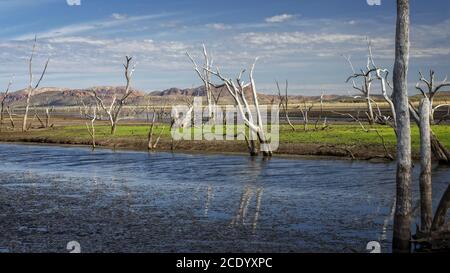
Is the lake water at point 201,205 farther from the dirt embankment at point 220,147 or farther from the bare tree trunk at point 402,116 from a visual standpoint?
the dirt embankment at point 220,147

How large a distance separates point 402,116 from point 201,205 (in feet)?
31.1

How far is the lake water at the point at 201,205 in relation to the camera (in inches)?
602

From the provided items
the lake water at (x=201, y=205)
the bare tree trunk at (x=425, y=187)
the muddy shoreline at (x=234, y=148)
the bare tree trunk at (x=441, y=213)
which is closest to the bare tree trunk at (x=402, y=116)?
the bare tree trunk at (x=441, y=213)

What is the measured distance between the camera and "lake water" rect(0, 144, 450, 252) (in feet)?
50.1

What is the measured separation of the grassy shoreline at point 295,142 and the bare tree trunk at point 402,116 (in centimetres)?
1925

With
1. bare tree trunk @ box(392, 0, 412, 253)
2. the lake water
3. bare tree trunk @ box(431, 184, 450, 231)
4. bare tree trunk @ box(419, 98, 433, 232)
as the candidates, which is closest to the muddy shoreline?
the lake water

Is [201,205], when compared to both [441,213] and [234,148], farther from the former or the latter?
[234,148]

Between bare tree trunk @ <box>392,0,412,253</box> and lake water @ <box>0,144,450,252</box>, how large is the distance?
56.2 inches

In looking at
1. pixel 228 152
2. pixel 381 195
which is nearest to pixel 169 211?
pixel 381 195

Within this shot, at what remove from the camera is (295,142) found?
40531 mm

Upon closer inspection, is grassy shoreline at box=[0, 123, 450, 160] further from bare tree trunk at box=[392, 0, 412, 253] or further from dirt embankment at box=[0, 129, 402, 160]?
bare tree trunk at box=[392, 0, 412, 253]

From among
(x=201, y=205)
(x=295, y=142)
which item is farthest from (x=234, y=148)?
(x=201, y=205)

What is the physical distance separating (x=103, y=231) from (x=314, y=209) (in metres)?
7.00

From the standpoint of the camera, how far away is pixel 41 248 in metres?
14.7
